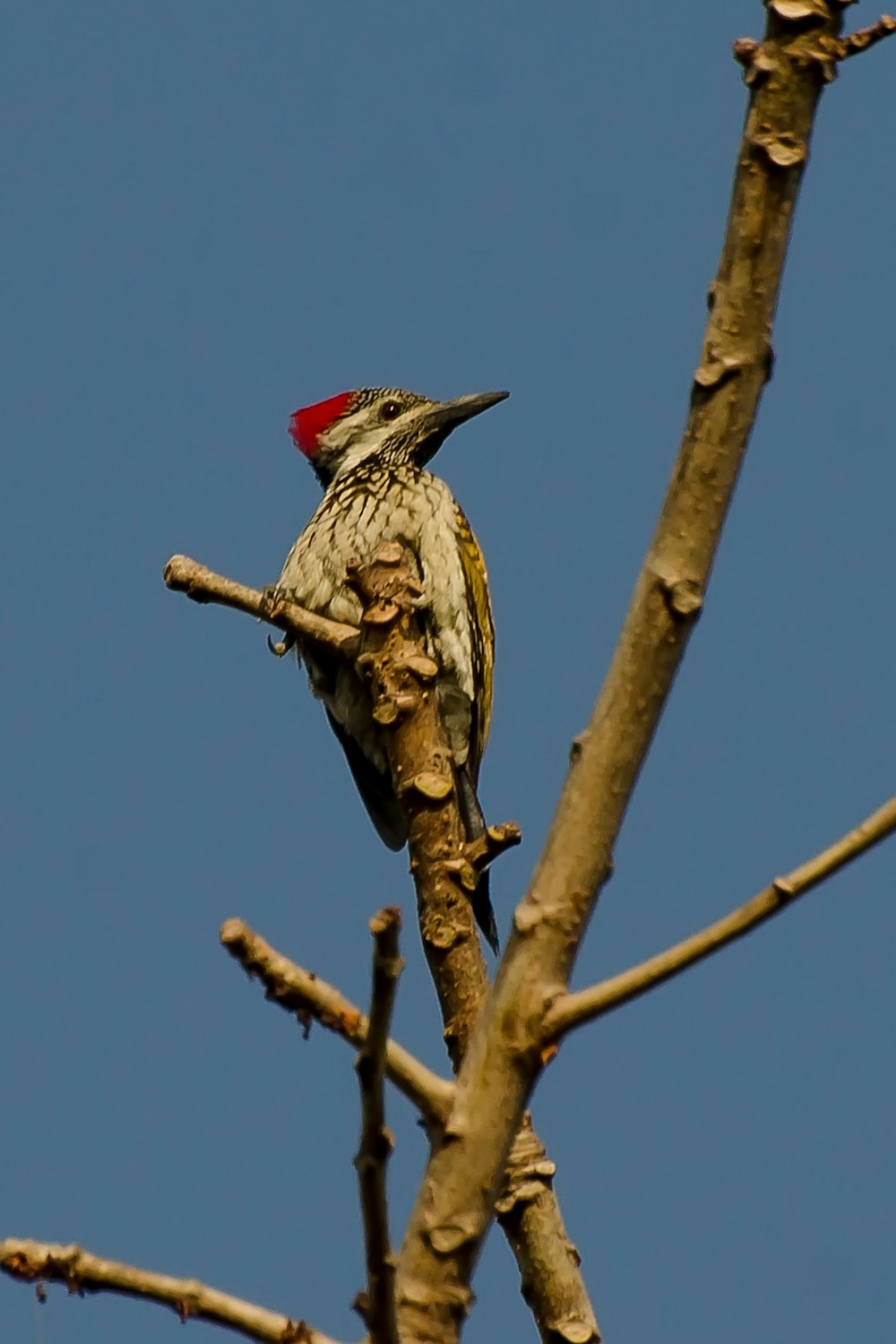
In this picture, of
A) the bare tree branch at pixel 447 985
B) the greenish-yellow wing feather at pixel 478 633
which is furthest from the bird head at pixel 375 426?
the bare tree branch at pixel 447 985

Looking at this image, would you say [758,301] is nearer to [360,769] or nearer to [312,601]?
[312,601]

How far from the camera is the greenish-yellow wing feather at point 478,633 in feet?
20.6

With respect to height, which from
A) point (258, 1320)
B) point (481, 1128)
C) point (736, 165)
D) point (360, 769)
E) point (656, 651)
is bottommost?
point (258, 1320)

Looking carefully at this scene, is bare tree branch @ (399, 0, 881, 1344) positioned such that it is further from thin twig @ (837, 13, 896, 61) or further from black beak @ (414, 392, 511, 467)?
black beak @ (414, 392, 511, 467)

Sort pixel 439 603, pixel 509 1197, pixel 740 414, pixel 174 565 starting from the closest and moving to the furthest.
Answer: pixel 740 414 → pixel 509 1197 → pixel 174 565 → pixel 439 603

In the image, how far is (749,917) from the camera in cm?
213

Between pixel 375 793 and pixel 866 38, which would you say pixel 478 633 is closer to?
pixel 375 793

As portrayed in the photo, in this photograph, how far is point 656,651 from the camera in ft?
7.60

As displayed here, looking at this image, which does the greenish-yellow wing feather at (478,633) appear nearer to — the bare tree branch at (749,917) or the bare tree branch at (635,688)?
the bare tree branch at (635,688)

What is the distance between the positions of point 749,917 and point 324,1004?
2.06 ft

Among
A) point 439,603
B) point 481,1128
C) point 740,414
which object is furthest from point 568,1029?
point 439,603

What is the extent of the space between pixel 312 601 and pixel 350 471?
952mm

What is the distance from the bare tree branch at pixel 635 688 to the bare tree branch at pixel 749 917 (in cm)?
15

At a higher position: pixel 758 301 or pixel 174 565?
pixel 174 565
